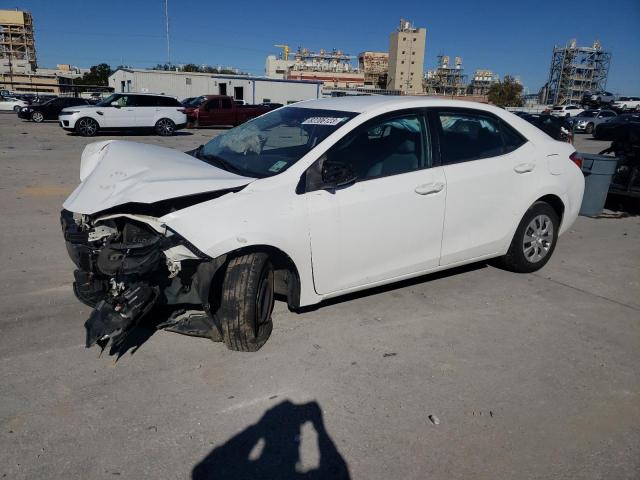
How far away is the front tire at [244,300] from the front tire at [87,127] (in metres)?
18.8

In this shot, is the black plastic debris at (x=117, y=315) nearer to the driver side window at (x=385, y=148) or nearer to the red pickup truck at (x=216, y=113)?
the driver side window at (x=385, y=148)

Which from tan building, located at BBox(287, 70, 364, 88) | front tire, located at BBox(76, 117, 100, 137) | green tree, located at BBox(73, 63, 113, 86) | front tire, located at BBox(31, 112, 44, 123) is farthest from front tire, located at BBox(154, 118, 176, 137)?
tan building, located at BBox(287, 70, 364, 88)

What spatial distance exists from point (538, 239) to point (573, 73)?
153931 mm

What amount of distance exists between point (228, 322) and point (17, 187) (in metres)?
7.12

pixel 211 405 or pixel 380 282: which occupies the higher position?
pixel 380 282

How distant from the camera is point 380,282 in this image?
13.0 feet

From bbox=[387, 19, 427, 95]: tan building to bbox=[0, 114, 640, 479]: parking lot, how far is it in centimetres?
13287

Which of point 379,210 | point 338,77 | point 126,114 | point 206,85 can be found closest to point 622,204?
point 379,210

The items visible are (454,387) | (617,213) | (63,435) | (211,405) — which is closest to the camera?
(63,435)

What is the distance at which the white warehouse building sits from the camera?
1853 inches

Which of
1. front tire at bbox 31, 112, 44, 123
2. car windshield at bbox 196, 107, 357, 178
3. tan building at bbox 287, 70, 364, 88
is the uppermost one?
tan building at bbox 287, 70, 364, 88

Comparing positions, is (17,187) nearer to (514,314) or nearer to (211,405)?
(211,405)

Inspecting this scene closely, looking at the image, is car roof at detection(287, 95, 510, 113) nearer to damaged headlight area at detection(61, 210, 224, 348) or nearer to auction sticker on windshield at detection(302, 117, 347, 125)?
auction sticker on windshield at detection(302, 117, 347, 125)

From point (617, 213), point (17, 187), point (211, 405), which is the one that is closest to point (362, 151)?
point (211, 405)
